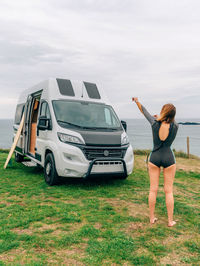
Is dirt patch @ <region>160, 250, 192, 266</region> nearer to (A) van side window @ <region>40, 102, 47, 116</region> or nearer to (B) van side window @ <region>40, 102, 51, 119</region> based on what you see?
(B) van side window @ <region>40, 102, 51, 119</region>

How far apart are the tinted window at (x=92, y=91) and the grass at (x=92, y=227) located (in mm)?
2728

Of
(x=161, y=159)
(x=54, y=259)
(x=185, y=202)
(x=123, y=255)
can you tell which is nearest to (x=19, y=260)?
(x=54, y=259)

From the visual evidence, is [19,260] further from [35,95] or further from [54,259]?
[35,95]

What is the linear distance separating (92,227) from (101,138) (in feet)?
9.09

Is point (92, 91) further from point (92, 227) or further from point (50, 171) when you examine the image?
point (92, 227)

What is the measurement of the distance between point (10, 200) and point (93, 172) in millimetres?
1991

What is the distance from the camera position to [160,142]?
13.9ft

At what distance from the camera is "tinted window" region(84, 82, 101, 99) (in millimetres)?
7961

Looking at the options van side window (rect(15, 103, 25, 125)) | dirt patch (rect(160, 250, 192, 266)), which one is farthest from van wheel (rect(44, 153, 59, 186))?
van side window (rect(15, 103, 25, 125))

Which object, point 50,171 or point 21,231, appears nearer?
point 21,231

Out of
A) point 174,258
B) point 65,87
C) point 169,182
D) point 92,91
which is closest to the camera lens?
point 174,258

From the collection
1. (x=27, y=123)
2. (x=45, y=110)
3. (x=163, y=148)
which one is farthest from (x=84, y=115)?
(x=163, y=148)

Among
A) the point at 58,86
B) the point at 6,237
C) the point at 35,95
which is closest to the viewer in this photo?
the point at 6,237

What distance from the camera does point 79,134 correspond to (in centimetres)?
642
